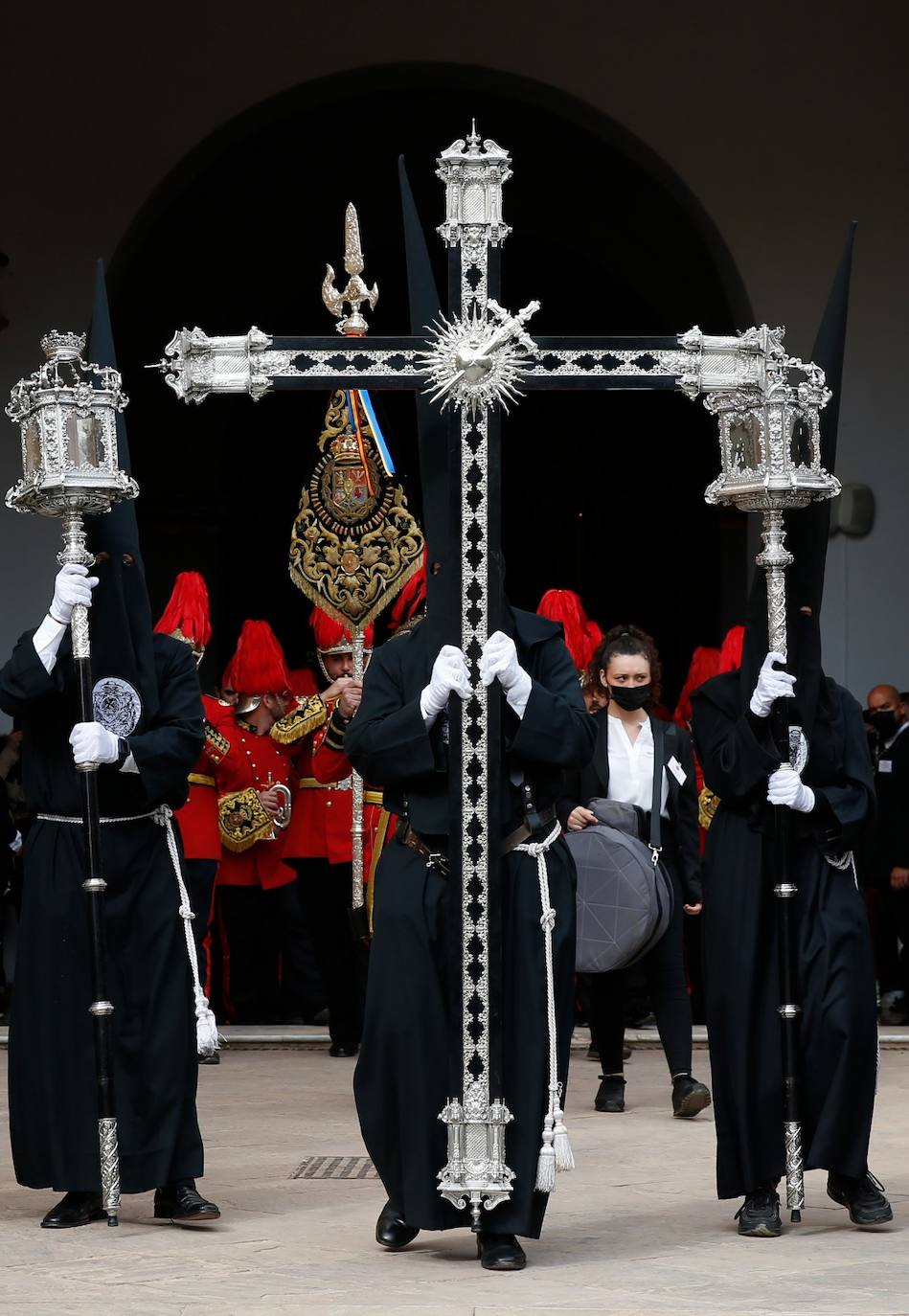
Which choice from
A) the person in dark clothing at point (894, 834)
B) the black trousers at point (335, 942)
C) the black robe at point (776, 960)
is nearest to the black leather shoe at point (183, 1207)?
the black robe at point (776, 960)

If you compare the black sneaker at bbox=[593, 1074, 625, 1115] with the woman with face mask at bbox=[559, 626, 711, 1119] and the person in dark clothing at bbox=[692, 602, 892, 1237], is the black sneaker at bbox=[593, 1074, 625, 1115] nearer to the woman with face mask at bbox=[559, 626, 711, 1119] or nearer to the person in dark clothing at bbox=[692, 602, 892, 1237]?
the woman with face mask at bbox=[559, 626, 711, 1119]

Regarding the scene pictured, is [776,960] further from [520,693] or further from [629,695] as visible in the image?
[629,695]

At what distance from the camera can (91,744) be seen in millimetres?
6125

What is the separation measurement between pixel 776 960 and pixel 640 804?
8.01 feet

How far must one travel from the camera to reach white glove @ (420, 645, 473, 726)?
5727 millimetres

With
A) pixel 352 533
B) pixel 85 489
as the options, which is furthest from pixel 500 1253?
pixel 352 533

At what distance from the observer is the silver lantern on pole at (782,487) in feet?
20.0

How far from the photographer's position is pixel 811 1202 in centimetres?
654

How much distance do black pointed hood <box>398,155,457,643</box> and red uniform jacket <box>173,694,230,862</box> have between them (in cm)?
370

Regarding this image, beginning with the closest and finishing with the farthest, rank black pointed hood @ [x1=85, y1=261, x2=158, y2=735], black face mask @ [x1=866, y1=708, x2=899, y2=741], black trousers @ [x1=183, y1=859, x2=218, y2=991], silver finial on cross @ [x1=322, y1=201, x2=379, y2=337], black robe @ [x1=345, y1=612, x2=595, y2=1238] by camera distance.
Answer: black robe @ [x1=345, y1=612, x2=595, y2=1238] < black pointed hood @ [x1=85, y1=261, x2=158, y2=735] < silver finial on cross @ [x1=322, y1=201, x2=379, y2=337] < black trousers @ [x1=183, y1=859, x2=218, y2=991] < black face mask @ [x1=866, y1=708, x2=899, y2=741]

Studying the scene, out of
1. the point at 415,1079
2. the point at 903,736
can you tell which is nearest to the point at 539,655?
the point at 415,1079

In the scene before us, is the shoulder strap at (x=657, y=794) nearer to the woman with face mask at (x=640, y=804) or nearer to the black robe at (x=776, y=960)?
the woman with face mask at (x=640, y=804)

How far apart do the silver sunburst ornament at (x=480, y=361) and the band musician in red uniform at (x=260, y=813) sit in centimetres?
404

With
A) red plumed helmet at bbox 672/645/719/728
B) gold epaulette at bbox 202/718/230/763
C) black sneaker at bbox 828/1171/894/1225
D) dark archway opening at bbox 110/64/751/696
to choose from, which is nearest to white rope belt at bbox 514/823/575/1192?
black sneaker at bbox 828/1171/894/1225
